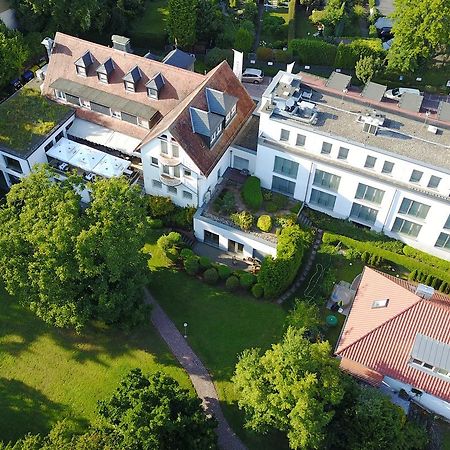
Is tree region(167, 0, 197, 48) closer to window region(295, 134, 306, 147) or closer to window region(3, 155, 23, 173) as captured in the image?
window region(3, 155, 23, 173)

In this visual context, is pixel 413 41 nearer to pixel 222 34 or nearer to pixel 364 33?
pixel 364 33

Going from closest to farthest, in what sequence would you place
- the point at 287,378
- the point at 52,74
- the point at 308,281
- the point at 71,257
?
the point at 287,378 → the point at 71,257 → the point at 308,281 → the point at 52,74

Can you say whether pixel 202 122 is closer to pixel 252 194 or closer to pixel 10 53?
pixel 252 194

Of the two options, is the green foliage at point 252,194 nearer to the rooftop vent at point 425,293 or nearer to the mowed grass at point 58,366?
the mowed grass at point 58,366

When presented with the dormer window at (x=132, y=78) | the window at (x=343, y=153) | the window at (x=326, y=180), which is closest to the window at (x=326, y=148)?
the window at (x=343, y=153)

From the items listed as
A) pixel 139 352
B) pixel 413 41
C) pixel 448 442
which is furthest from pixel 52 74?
pixel 448 442

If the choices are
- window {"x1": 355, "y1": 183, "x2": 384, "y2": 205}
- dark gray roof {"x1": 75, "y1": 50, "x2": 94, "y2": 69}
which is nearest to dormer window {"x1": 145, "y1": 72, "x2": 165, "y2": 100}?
dark gray roof {"x1": 75, "y1": 50, "x2": 94, "y2": 69}
